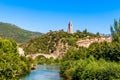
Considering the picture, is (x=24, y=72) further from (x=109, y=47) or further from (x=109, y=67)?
(x=109, y=67)

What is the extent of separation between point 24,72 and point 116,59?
31393 millimetres

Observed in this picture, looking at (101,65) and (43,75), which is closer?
(101,65)

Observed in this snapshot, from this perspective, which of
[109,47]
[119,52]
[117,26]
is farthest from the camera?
[117,26]

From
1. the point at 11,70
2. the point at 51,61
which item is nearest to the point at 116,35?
the point at 11,70

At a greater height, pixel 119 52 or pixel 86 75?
pixel 119 52

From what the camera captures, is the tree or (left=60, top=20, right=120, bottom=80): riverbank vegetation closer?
(left=60, top=20, right=120, bottom=80): riverbank vegetation

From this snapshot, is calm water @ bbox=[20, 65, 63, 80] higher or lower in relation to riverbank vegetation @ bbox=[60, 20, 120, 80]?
lower

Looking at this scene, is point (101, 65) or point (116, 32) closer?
point (101, 65)

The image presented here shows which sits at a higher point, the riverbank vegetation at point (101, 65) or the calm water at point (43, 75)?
the riverbank vegetation at point (101, 65)

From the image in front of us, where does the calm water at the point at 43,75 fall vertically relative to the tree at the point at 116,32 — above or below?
below

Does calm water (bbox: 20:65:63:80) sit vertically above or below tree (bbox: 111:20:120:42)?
below

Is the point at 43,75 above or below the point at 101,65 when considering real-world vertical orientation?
below

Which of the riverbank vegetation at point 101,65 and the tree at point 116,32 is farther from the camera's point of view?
the tree at point 116,32

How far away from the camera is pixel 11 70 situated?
3019 cm
